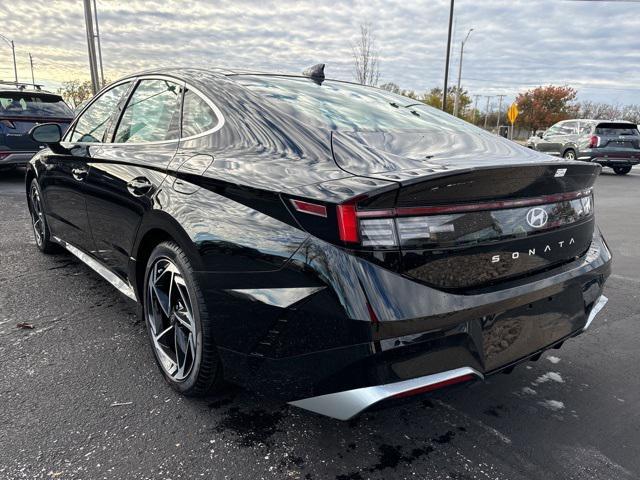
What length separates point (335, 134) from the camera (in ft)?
6.57

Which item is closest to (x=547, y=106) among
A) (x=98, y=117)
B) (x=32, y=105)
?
(x=32, y=105)

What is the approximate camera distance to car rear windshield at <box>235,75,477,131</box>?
2223 mm

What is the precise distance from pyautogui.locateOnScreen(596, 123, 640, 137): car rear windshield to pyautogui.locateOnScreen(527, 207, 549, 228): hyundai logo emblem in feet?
52.3

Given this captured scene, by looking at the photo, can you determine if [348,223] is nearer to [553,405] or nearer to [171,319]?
[171,319]

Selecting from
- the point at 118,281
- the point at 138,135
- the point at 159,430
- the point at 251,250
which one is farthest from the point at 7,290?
the point at 251,250

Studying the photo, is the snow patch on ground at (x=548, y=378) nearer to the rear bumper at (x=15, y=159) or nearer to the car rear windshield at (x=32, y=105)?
the rear bumper at (x=15, y=159)

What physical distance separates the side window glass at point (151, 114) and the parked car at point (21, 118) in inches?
260

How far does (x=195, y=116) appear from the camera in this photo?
2.43 meters

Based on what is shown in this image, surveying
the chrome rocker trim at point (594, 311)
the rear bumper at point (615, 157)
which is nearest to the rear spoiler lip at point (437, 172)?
the chrome rocker trim at point (594, 311)

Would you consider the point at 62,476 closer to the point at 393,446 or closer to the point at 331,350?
the point at 331,350

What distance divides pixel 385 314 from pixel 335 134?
2.68 feet

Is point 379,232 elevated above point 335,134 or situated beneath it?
situated beneath

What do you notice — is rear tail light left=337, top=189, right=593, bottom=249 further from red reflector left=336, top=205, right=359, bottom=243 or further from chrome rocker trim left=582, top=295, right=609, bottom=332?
chrome rocker trim left=582, top=295, right=609, bottom=332

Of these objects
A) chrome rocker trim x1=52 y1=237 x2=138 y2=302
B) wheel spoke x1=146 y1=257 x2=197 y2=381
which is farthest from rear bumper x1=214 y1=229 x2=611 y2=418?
chrome rocker trim x1=52 y1=237 x2=138 y2=302
